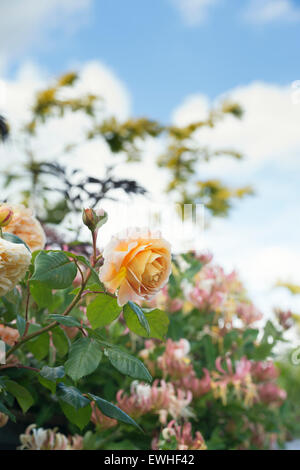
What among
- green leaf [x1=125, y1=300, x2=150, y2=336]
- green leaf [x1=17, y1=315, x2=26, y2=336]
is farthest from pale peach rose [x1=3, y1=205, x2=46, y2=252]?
green leaf [x1=125, y1=300, x2=150, y2=336]

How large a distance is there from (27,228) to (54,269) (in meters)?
0.19

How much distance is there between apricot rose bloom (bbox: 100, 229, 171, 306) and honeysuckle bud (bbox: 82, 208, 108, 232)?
4cm

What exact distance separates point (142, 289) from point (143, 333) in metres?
0.10

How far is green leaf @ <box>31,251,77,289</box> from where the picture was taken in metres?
Result: 0.62

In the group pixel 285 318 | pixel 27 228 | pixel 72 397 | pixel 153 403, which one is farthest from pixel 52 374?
pixel 285 318

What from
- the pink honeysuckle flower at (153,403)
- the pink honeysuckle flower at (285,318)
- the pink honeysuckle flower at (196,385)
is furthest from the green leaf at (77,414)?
the pink honeysuckle flower at (285,318)

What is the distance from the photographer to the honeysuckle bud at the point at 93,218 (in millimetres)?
647

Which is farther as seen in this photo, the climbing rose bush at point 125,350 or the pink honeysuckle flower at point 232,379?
the pink honeysuckle flower at point 232,379

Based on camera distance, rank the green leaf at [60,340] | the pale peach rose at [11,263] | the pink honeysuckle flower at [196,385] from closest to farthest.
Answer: the pale peach rose at [11,263]
the green leaf at [60,340]
the pink honeysuckle flower at [196,385]

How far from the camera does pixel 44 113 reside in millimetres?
7562

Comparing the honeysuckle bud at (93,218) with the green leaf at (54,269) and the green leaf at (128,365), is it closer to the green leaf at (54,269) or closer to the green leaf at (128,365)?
the green leaf at (54,269)

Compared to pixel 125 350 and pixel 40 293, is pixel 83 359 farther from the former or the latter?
pixel 125 350

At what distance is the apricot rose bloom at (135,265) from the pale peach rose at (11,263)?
100 millimetres

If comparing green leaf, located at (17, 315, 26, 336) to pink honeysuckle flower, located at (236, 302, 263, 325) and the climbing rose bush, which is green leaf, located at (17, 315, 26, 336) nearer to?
the climbing rose bush
